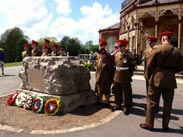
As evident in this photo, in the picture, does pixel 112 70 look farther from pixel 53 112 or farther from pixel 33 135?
pixel 33 135

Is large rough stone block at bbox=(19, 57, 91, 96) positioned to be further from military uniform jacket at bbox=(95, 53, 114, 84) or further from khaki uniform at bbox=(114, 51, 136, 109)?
khaki uniform at bbox=(114, 51, 136, 109)

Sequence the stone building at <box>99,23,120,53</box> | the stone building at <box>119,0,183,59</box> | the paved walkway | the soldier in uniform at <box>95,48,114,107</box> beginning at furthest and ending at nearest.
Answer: the stone building at <box>99,23,120,53</box>
the stone building at <box>119,0,183,59</box>
the soldier in uniform at <box>95,48,114,107</box>
the paved walkway

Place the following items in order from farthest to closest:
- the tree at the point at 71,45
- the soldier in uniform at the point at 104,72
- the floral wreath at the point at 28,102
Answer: the tree at the point at 71,45 → the soldier in uniform at the point at 104,72 → the floral wreath at the point at 28,102

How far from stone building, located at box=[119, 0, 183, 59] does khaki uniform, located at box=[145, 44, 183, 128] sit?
14.9m

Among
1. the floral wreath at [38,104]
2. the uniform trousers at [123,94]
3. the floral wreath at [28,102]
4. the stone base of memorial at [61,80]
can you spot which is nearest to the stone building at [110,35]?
the stone base of memorial at [61,80]

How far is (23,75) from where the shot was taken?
28.1 ft

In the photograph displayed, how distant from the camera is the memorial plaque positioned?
7.83 metres

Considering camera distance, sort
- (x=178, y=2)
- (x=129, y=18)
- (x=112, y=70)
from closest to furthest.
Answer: (x=112, y=70) → (x=178, y=2) → (x=129, y=18)

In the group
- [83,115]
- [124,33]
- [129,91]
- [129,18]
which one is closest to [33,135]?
[83,115]

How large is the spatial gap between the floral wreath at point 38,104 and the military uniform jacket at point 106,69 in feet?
6.07

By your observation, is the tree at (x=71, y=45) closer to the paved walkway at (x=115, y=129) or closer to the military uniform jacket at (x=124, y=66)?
the military uniform jacket at (x=124, y=66)

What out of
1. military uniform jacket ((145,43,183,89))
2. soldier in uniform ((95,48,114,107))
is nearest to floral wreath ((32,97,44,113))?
soldier in uniform ((95,48,114,107))

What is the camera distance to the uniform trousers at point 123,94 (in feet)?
23.2

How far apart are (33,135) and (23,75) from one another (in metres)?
3.43
